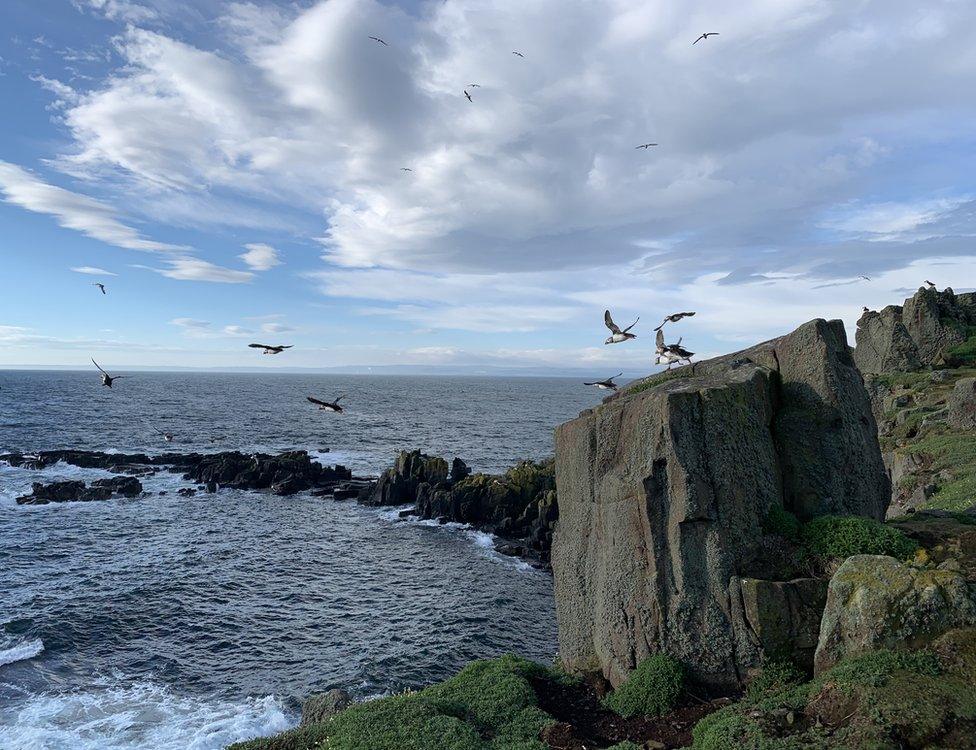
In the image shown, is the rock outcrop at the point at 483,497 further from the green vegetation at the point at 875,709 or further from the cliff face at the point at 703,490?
the green vegetation at the point at 875,709

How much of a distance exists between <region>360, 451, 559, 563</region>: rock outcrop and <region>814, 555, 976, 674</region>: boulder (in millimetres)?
30543

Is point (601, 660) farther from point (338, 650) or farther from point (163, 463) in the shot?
point (163, 463)

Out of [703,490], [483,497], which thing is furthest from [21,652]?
[483,497]

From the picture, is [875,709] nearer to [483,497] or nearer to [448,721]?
[448,721]

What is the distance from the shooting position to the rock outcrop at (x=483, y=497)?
1718 inches

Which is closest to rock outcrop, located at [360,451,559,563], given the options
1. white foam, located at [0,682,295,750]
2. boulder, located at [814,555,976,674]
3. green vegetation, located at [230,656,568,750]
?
white foam, located at [0,682,295,750]

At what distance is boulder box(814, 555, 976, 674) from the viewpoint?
9.27 metres

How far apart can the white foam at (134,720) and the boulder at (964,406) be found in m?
34.9

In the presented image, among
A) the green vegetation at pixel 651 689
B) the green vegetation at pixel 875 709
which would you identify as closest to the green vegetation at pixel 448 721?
the green vegetation at pixel 651 689

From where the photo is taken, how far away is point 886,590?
31.6ft

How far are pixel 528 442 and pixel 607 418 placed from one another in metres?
74.9

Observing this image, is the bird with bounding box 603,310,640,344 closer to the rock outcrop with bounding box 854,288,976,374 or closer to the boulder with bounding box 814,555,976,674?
the boulder with bounding box 814,555,976,674

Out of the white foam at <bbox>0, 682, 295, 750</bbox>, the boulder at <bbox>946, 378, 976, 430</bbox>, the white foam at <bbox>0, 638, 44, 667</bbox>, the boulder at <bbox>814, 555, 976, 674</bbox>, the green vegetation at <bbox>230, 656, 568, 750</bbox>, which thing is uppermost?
the boulder at <bbox>946, 378, 976, 430</bbox>

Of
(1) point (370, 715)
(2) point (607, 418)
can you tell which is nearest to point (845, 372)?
(2) point (607, 418)
